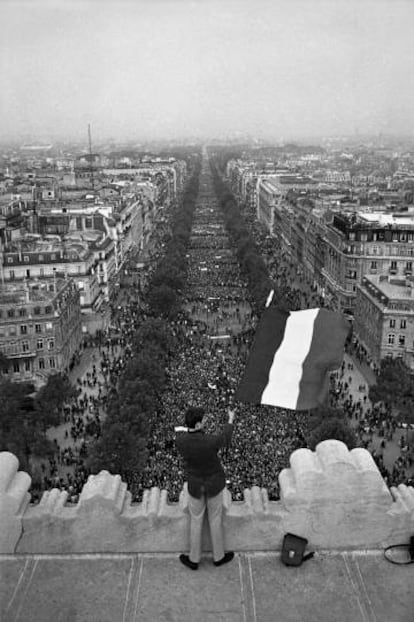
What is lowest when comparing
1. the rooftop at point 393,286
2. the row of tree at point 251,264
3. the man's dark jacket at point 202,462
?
the row of tree at point 251,264

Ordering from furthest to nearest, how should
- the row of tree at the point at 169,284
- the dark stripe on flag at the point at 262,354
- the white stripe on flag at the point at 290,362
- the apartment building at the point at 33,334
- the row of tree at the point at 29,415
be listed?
the row of tree at the point at 169,284
the apartment building at the point at 33,334
the row of tree at the point at 29,415
the dark stripe on flag at the point at 262,354
the white stripe on flag at the point at 290,362

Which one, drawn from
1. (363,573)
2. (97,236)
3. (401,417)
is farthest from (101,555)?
(97,236)

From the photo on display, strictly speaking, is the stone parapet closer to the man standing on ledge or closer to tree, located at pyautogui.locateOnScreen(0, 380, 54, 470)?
the man standing on ledge

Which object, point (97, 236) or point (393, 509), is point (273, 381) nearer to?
point (393, 509)

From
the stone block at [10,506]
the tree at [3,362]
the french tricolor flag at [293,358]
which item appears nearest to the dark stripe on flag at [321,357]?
the french tricolor flag at [293,358]

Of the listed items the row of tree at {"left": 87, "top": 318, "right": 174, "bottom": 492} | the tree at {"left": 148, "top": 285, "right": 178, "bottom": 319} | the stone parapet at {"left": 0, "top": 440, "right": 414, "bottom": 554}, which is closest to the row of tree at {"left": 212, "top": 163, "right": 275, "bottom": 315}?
the tree at {"left": 148, "top": 285, "right": 178, "bottom": 319}

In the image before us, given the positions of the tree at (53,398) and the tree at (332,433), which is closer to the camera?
the tree at (332,433)

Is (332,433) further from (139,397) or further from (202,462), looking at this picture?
(202,462)

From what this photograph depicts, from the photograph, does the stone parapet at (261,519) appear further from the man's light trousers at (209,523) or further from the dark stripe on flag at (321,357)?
the dark stripe on flag at (321,357)
